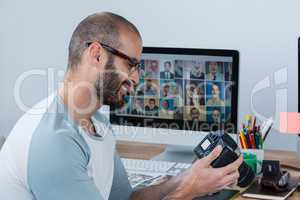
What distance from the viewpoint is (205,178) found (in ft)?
4.67

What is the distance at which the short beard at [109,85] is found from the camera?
1265mm

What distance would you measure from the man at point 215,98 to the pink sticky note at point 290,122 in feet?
0.86

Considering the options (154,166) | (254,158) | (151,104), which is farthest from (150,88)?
(254,158)

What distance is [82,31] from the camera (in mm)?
1261

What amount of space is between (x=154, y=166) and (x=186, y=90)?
0.93 ft

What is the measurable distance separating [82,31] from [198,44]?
100 cm

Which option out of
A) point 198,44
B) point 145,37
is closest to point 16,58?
point 145,37

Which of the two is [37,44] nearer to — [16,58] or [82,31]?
[16,58]

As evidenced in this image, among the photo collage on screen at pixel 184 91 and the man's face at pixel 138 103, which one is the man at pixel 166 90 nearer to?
the photo collage on screen at pixel 184 91

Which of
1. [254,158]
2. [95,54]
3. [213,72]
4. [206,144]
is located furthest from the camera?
[213,72]

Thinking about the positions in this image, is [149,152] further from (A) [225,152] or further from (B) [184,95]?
(A) [225,152]

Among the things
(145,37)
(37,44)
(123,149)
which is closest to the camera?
(123,149)

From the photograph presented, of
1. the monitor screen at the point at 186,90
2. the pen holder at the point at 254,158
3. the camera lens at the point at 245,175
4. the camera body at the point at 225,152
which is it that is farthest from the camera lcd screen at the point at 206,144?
the monitor screen at the point at 186,90

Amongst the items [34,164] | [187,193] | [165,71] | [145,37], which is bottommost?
[187,193]
